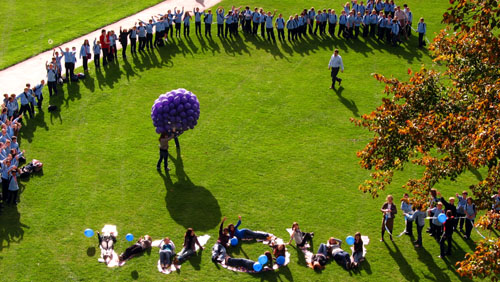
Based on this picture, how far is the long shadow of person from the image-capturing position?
2097cm

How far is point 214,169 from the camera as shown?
2403 centimetres

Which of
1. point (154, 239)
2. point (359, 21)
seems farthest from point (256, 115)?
point (359, 21)

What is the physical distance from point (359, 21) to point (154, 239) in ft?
71.8

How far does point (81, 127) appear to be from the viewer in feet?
87.6

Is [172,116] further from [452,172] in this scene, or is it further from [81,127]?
[452,172]

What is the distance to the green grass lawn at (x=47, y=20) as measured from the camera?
35281 millimetres

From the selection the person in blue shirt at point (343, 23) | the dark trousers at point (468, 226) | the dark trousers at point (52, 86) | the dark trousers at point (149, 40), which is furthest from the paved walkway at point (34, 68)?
the dark trousers at point (468, 226)

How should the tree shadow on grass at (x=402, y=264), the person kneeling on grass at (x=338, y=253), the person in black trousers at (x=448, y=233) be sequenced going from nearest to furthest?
the tree shadow on grass at (x=402, y=264), the person kneeling on grass at (x=338, y=253), the person in black trousers at (x=448, y=233)

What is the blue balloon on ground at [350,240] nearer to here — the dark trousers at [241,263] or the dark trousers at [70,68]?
the dark trousers at [241,263]

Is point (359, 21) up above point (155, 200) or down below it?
above

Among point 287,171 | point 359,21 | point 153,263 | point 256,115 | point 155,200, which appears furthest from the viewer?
point 359,21

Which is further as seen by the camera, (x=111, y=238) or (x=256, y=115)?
(x=256, y=115)

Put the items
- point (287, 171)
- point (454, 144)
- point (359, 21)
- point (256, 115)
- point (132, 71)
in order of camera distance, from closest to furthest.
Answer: point (454, 144) < point (287, 171) < point (256, 115) < point (132, 71) < point (359, 21)

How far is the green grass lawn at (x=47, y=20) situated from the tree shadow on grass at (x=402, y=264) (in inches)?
945
